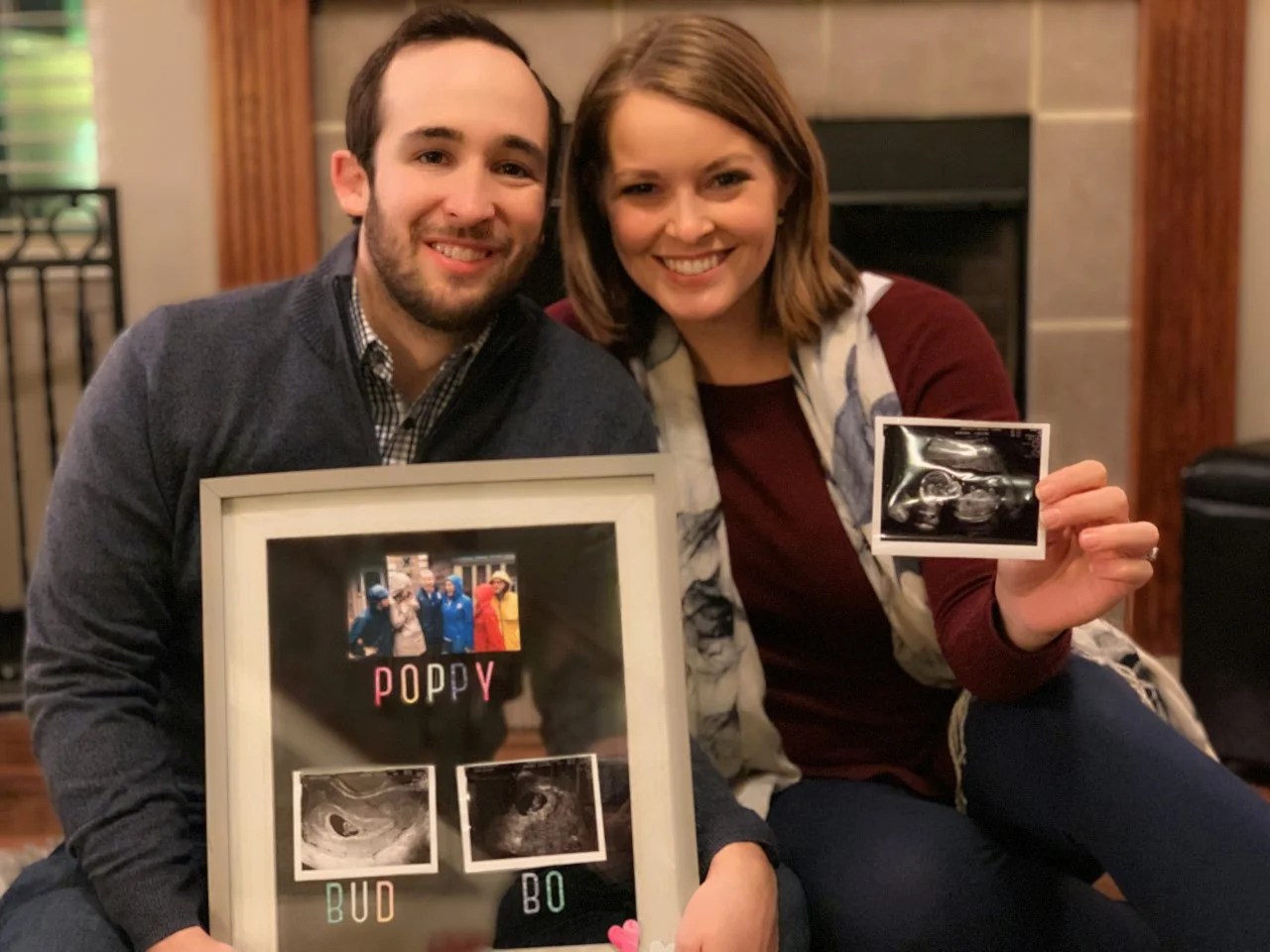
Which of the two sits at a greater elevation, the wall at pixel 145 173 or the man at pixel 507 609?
the wall at pixel 145 173

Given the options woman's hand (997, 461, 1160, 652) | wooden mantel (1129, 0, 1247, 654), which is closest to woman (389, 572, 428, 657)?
woman's hand (997, 461, 1160, 652)

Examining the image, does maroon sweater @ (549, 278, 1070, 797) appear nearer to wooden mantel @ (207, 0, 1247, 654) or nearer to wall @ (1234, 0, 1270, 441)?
wooden mantel @ (207, 0, 1247, 654)

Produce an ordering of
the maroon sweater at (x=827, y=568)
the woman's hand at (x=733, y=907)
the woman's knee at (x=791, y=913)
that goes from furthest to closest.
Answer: the maroon sweater at (x=827, y=568), the woman's knee at (x=791, y=913), the woman's hand at (x=733, y=907)

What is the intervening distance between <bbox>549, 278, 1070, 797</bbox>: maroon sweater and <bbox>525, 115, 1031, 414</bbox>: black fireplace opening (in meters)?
1.22

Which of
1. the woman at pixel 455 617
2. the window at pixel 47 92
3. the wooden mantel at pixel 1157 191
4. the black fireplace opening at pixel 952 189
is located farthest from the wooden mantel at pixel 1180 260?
the window at pixel 47 92

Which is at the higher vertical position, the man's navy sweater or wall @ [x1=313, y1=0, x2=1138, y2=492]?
wall @ [x1=313, y1=0, x2=1138, y2=492]

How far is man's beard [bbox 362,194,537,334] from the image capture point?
106 centimetres

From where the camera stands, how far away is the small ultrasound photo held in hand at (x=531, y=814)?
3.02ft

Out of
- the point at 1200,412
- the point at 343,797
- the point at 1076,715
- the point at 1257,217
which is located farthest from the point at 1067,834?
the point at 1257,217

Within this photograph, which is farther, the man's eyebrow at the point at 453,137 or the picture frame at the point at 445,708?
the man's eyebrow at the point at 453,137

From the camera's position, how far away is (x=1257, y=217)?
8.05ft

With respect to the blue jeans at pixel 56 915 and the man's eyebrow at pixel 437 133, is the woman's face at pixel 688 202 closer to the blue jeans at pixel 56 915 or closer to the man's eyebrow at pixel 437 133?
the man's eyebrow at pixel 437 133

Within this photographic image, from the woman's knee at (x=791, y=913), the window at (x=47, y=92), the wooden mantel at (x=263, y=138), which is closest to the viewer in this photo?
the woman's knee at (x=791, y=913)

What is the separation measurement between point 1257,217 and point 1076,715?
1819 millimetres
